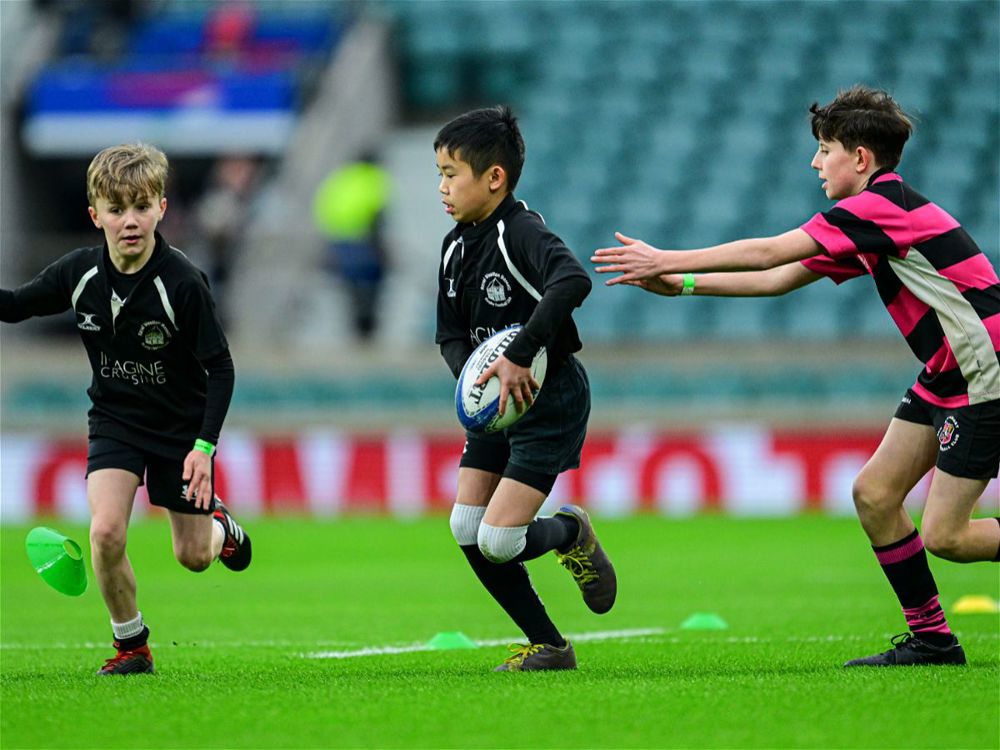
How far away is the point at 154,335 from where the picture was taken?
6.59 metres

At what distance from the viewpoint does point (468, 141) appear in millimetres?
6301

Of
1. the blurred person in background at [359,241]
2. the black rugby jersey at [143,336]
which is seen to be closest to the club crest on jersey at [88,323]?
the black rugby jersey at [143,336]

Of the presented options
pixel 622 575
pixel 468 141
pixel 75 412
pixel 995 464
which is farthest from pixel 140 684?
pixel 75 412

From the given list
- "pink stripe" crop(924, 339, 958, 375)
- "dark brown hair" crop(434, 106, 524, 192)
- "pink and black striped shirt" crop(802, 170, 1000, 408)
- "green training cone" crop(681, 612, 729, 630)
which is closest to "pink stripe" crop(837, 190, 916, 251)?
"pink and black striped shirt" crop(802, 170, 1000, 408)

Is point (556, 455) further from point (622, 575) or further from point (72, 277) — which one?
point (622, 575)

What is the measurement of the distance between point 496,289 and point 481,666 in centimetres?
152

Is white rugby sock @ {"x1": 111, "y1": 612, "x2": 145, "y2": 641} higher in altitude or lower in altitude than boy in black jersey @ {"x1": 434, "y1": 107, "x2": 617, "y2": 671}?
lower

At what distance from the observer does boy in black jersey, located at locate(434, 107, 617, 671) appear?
243 inches

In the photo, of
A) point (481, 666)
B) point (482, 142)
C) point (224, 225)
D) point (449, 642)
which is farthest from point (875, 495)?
point (224, 225)

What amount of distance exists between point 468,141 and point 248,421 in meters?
12.0

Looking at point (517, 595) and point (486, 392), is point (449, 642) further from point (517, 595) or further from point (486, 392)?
point (486, 392)

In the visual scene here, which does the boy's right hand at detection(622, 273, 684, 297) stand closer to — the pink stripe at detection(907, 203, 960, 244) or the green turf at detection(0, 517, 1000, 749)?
the pink stripe at detection(907, 203, 960, 244)

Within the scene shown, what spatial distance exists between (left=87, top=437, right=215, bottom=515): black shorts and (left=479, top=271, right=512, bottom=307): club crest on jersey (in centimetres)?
128

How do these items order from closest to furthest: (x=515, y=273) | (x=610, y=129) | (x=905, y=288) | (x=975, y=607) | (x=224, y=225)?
(x=905, y=288), (x=515, y=273), (x=975, y=607), (x=224, y=225), (x=610, y=129)
